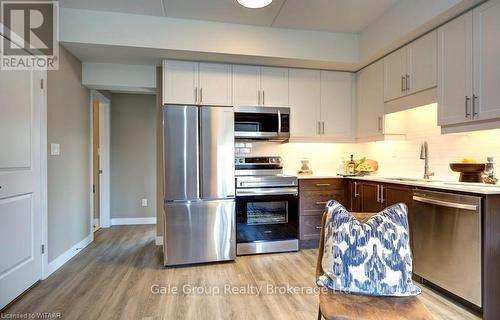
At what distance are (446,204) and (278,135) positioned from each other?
184 cm

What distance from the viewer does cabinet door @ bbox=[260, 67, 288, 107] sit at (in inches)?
133

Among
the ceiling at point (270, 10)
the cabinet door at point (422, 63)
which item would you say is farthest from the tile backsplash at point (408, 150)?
the ceiling at point (270, 10)

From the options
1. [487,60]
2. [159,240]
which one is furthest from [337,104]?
[159,240]

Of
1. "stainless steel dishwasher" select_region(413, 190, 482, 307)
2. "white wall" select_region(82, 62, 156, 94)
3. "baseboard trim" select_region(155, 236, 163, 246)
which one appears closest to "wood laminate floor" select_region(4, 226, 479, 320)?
"stainless steel dishwasher" select_region(413, 190, 482, 307)

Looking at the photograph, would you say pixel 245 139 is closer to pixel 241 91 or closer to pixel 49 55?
pixel 241 91

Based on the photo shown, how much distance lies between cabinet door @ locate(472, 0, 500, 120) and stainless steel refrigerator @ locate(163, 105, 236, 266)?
7.12 ft

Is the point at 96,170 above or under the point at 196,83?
under

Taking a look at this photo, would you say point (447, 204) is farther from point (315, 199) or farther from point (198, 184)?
point (198, 184)

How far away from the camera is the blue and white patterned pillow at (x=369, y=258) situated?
141 centimetres

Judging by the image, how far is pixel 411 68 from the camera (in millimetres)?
2768

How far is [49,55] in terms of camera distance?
8.77 ft

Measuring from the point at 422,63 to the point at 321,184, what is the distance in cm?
162

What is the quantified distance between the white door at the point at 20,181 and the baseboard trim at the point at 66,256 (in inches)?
6.5

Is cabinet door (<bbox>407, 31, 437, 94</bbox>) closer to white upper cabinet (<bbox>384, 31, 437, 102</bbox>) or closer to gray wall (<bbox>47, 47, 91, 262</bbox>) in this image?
white upper cabinet (<bbox>384, 31, 437, 102</bbox>)
